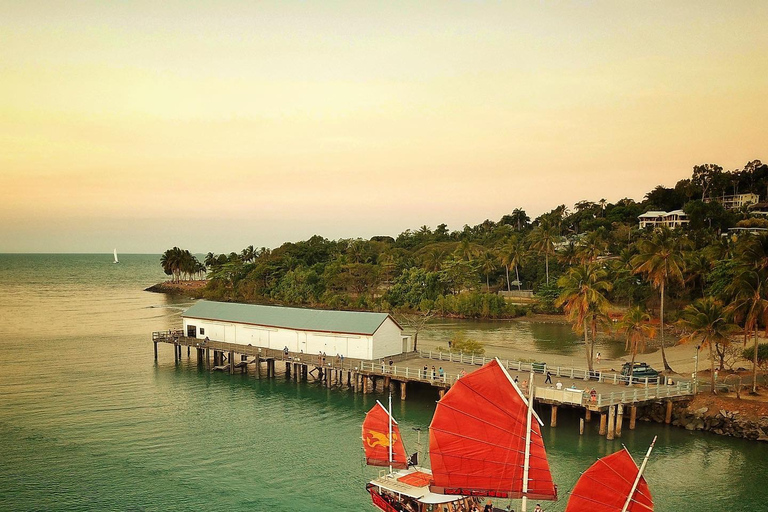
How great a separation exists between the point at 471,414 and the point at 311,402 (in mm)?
22957

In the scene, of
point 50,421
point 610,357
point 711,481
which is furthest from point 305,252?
point 711,481

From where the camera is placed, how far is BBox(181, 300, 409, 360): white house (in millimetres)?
44781

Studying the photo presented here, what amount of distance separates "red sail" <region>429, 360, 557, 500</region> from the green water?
6.37 metres

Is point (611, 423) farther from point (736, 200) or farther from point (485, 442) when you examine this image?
point (736, 200)

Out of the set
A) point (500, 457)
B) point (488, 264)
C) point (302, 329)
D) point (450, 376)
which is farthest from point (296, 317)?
point (488, 264)

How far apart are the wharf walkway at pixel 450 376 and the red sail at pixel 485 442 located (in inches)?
391

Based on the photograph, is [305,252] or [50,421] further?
[305,252]

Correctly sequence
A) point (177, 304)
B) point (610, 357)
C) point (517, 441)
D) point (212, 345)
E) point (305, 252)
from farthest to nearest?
point (305, 252) < point (177, 304) < point (610, 357) < point (212, 345) < point (517, 441)

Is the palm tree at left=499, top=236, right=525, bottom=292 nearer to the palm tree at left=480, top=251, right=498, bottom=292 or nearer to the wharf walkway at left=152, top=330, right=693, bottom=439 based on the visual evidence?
the palm tree at left=480, top=251, right=498, bottom=292

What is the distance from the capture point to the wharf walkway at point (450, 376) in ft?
109

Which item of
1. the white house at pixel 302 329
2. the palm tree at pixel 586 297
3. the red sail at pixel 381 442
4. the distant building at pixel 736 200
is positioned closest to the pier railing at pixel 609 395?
the palm tree at pixel 586 297

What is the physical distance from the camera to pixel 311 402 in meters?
41.2

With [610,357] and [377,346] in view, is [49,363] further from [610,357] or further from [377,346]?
[610,357]

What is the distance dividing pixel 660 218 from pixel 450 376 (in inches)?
4043
